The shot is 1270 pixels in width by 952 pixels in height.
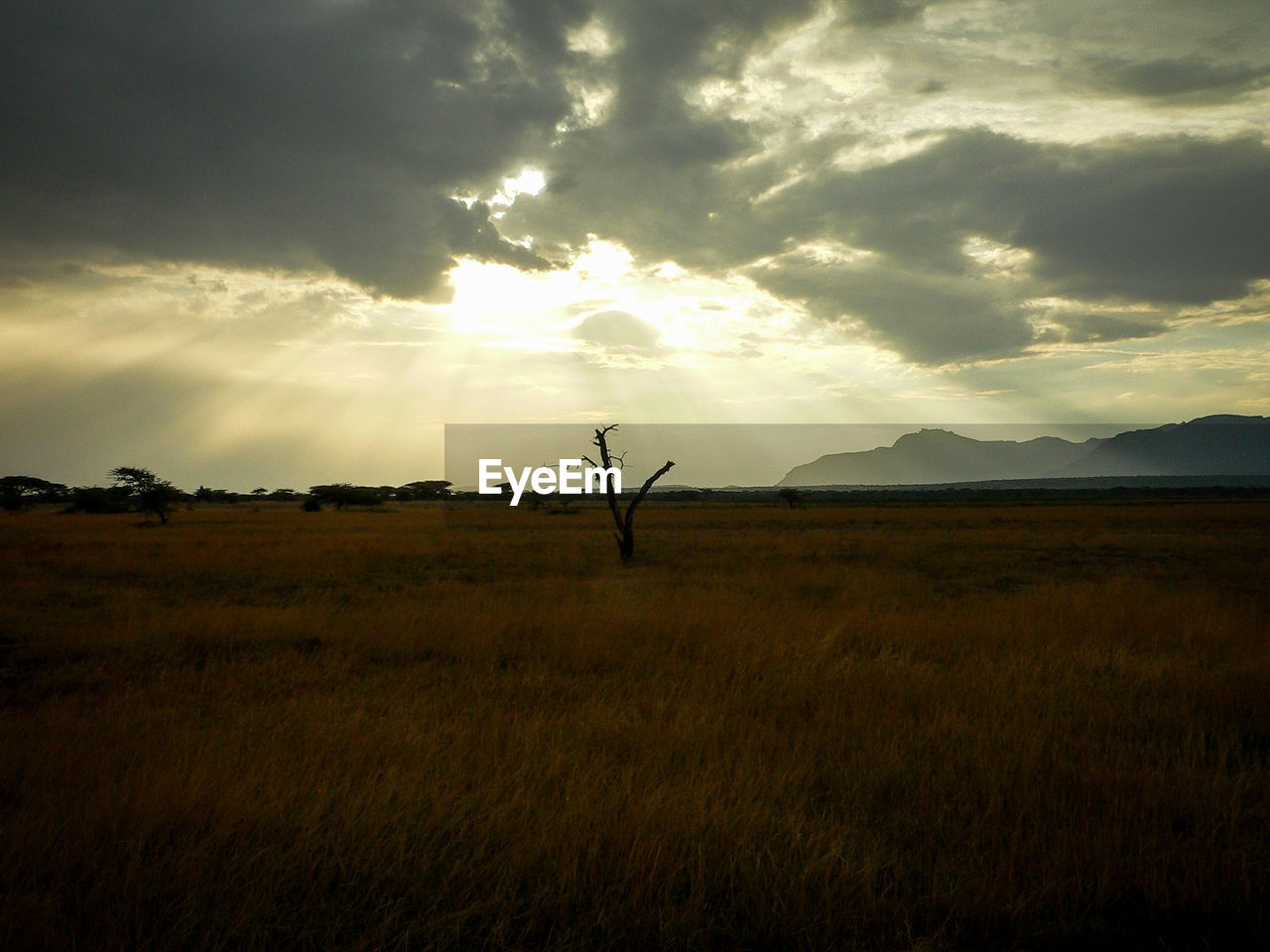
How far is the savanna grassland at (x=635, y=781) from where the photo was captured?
3463 mm

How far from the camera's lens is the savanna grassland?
346 cm

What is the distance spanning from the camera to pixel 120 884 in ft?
11.7

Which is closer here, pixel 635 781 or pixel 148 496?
pixel 635 781

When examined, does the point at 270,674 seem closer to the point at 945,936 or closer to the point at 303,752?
the point at 303,752

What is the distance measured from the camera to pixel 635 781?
4.86 metres

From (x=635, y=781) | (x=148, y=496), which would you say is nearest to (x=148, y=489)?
(x=148, y=496)

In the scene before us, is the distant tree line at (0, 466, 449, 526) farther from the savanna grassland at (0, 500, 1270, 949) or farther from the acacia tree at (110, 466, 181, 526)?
the savanna grassland at (0, 500, 1270, 949)

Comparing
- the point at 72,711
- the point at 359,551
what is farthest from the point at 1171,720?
the point at 359,551

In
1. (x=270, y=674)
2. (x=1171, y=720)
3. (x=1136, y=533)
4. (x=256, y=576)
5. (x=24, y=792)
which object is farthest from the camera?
(x=1136, y=533)

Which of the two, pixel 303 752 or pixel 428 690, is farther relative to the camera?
pixel 428 690

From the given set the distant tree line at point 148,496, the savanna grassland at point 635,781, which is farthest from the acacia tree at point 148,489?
the savanna grassland at point 635,781

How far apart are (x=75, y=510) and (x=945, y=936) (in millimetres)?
93766

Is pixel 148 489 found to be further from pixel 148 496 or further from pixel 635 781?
pixel 635 781

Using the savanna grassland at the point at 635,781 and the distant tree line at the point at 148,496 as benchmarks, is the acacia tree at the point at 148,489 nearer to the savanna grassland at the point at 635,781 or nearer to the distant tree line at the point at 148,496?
the distant tree line at the point at 148,496
